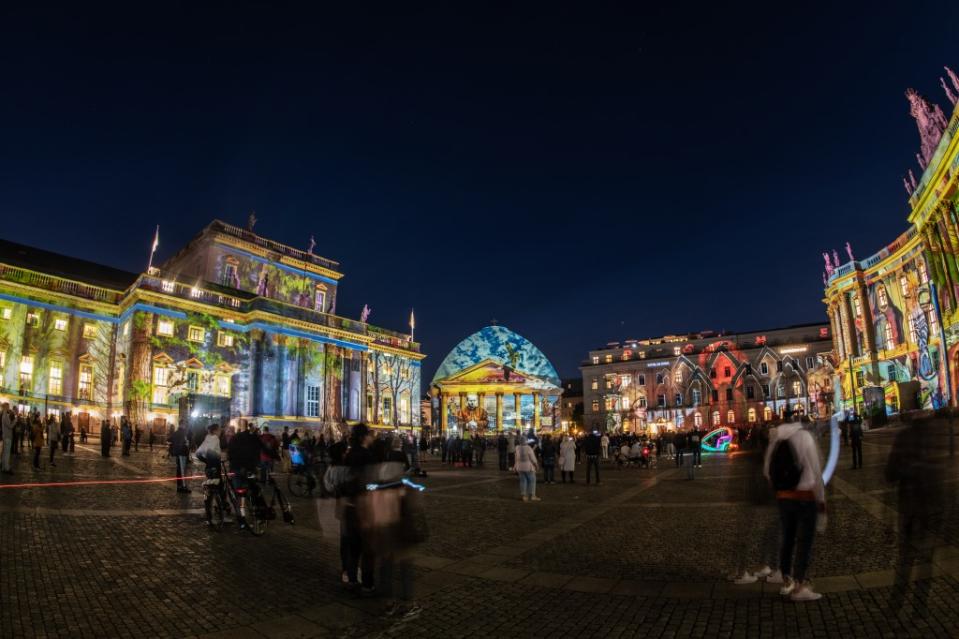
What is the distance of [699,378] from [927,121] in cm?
3998

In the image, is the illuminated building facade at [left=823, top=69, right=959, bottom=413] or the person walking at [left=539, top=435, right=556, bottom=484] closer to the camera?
the person walking at [left=539, top=435, right=556, bottom=484]

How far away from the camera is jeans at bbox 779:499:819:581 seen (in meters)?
5.39

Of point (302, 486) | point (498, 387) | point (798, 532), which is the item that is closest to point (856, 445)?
point (798, 532)

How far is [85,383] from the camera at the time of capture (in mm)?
39000

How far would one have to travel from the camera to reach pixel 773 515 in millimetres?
10516

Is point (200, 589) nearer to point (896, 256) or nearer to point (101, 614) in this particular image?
point (101, 614)

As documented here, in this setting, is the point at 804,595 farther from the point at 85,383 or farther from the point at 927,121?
the point at 927,121

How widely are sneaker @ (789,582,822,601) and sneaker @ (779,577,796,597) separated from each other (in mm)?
47

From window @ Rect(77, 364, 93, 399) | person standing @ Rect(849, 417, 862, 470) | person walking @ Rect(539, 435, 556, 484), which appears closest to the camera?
person standing @ Rect(849, 417, 862, 470)

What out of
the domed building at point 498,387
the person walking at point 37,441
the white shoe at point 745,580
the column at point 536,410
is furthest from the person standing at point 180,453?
the column at point 536,410

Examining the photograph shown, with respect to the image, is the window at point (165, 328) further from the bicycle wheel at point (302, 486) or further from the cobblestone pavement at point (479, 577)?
the cobblestone pavement at point (479, 577)

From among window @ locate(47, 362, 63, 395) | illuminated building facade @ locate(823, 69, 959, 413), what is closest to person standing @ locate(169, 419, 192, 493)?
window @ locate(47, 362, 63, 395)

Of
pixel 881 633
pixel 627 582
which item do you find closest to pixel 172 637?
pixel 627 582

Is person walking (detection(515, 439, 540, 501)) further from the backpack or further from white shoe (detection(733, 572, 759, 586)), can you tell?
the backpack
